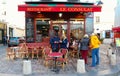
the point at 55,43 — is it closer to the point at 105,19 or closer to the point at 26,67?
the point at 26,67

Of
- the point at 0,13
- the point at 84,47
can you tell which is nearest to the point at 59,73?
the point at 84,47

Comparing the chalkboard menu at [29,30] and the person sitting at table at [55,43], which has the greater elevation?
the chalkboard menu at [29,30]

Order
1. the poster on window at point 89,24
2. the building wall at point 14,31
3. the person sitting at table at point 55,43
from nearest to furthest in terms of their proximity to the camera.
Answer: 1. the person sitting at table at point 55,43
2. the poster on window at point 89,24
3. the building wall at point 14,31

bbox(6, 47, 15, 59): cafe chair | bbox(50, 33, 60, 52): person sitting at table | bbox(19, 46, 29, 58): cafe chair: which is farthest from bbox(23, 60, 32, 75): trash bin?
bbox(6, 47, 15, 59): cafe chair

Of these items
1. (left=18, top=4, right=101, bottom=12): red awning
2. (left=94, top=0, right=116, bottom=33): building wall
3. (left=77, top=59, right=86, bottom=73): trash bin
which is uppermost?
(left=94, top=0, right=116, bottom=33): building wall

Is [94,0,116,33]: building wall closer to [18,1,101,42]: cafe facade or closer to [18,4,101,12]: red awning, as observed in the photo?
[18,1,101,42]: cafe facade

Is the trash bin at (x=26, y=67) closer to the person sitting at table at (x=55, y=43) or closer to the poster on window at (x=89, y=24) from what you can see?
the person sitting at table at (x=55, y=43)

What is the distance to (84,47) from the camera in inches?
637

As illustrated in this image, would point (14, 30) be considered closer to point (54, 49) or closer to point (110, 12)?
point (110, 12)

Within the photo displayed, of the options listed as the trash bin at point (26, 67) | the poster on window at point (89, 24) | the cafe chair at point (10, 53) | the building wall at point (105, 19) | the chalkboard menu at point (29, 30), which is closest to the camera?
the trash bin at point (26, 67)

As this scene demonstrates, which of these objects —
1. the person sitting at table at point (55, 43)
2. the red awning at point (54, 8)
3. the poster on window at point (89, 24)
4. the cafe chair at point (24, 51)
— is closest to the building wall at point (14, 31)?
the poster on window at point (89, 24)

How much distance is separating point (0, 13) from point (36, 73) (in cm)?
4821

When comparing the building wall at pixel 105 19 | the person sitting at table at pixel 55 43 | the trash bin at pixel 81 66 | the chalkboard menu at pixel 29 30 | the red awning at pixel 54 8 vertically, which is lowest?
the trash bin at pixel 81 66

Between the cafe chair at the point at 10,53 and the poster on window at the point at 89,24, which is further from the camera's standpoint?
the poster on window at the point at 89,24
